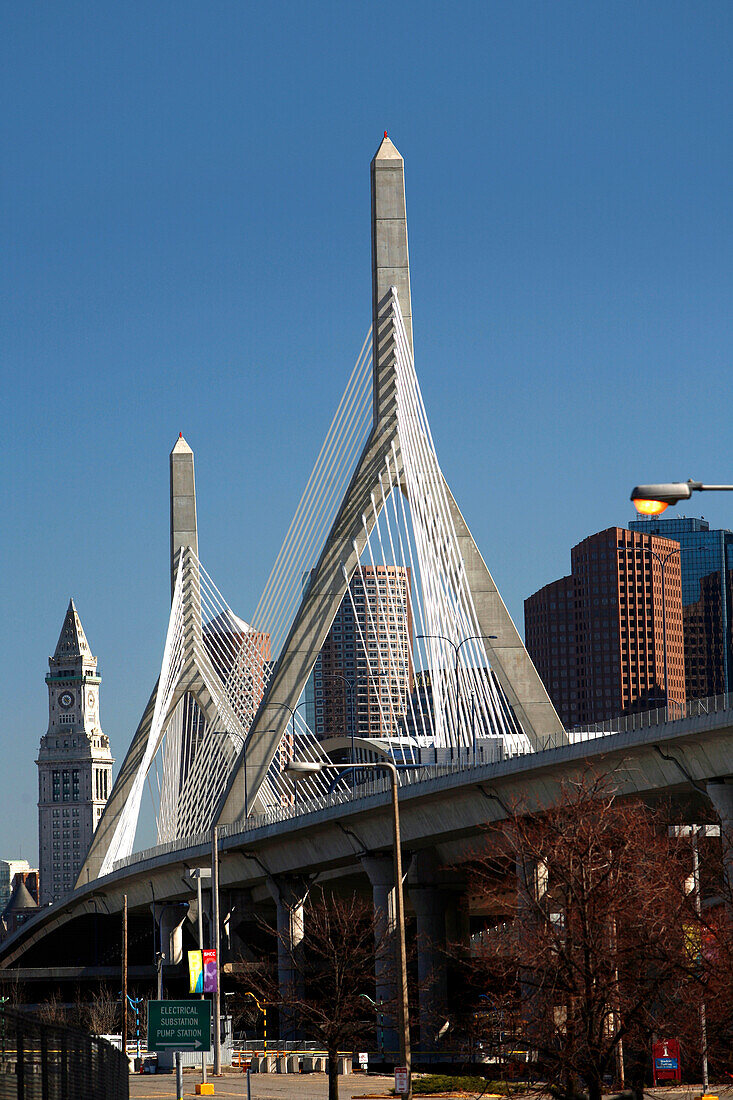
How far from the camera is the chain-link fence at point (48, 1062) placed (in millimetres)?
15297

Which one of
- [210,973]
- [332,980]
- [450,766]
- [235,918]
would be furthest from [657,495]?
[235,918]

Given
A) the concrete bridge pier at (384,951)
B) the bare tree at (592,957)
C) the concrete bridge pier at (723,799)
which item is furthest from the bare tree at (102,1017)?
the bare tree at (592,957)

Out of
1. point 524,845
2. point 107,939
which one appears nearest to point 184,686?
point 107,939

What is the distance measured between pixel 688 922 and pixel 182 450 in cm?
7491

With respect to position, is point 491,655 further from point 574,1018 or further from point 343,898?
point 343,898

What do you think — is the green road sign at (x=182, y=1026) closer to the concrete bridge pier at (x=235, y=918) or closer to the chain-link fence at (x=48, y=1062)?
the chain-link fence at (x=48, y=1062)

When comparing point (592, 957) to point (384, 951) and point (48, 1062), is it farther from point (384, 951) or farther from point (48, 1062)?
point (384, 951)

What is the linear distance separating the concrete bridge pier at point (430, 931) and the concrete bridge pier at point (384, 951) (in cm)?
114

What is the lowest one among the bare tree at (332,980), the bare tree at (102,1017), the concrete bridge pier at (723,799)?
the bare tree at (102,1017)

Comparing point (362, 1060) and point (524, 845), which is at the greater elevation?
point (524, 845)

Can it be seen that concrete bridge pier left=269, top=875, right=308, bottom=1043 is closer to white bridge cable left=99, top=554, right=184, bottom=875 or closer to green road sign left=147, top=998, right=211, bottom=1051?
white bridge cable left=99, top=554, right=184, bottom=875

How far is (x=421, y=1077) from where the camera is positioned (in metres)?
47.4

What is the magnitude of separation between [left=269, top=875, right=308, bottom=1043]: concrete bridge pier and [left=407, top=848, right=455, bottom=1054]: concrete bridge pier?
561 centimetres

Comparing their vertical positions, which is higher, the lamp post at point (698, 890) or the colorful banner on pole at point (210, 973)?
the lamp post at point (698, 890)
